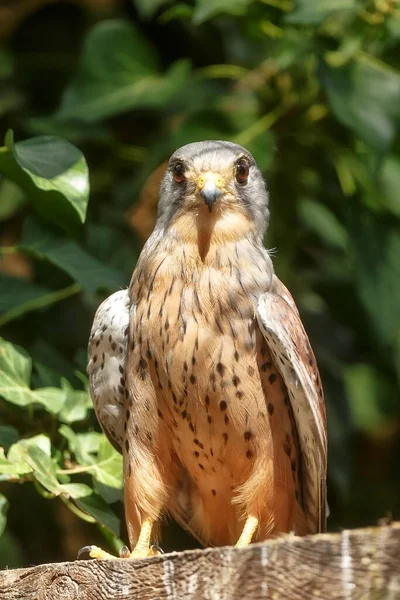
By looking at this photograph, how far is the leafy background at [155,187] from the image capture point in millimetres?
3436

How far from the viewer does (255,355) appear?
313cm

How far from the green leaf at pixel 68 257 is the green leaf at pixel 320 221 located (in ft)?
3.71

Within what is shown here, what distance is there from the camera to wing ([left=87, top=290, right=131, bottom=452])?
336cm

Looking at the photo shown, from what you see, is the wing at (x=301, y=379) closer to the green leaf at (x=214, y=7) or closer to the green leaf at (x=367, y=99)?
the green leaf at (x=367, y=99)

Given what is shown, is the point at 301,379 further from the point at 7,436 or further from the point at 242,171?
the point at 7,436

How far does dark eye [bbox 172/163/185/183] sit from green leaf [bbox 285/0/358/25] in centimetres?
65

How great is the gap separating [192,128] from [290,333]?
141cm

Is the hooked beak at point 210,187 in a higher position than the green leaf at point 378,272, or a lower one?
higher

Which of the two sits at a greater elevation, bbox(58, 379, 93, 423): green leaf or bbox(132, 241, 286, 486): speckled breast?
bbox(132, 241, 286, 486): speckled breast

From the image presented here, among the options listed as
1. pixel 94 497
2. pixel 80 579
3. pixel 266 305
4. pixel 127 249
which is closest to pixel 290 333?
pixel 266 305

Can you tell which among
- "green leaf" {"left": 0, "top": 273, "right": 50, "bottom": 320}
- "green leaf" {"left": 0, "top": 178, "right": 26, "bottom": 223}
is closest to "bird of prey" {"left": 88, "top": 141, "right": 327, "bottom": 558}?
"green leaf" {"left": 0, "top": 273, "right": 50, "bottom": 320}

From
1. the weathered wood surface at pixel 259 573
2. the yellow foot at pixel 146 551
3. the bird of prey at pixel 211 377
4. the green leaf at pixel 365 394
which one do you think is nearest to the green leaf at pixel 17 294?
the bird of prey at pixel 211 377

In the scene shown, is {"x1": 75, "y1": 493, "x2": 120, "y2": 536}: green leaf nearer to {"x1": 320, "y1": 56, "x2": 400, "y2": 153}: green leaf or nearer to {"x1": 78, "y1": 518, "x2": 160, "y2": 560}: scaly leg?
{"x1": 78, "y1": 518, "x2": 160, "y2": 560}: scaly leg

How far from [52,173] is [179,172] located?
0.40 m
